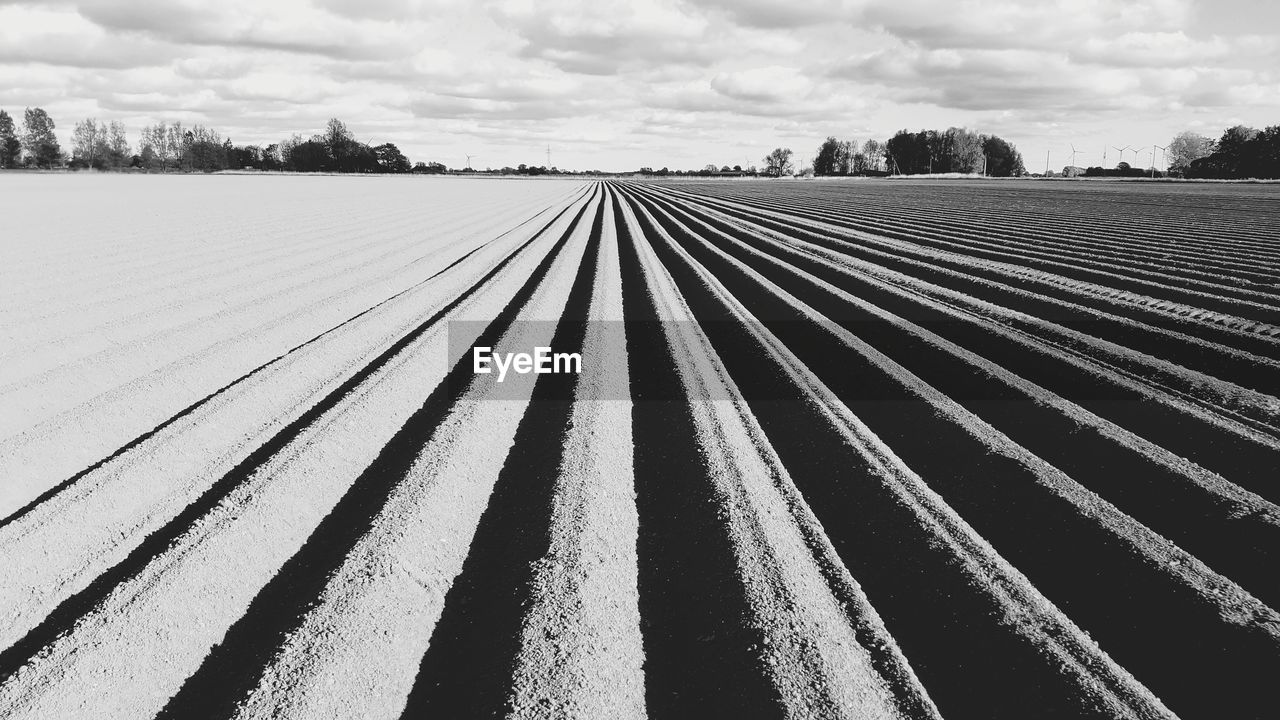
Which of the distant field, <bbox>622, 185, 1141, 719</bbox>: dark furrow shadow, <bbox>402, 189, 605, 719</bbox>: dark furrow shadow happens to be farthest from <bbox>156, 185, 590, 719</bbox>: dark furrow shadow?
<bbox>622, 185, 1141, 719</bbox>: dark furrow shadow

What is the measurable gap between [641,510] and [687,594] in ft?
2.28

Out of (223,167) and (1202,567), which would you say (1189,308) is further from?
(223,167)

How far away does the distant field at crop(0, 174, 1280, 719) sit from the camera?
7.89 ft

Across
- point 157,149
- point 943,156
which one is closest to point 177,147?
point 157,149

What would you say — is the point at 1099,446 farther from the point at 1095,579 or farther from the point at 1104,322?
the point at 1104,322

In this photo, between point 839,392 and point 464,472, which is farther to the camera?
point 839,392

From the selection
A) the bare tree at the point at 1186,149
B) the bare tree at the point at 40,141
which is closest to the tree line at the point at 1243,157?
the bare tree at the point at 1186,149

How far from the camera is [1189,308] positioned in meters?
7.95

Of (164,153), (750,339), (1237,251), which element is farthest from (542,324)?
(164,153)

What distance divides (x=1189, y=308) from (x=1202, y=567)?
238 inches

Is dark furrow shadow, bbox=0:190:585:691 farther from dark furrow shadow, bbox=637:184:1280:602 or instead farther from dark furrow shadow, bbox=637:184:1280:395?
dark furrow shadow, bbox=637:184:1280:395

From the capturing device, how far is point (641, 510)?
348 centimetres
